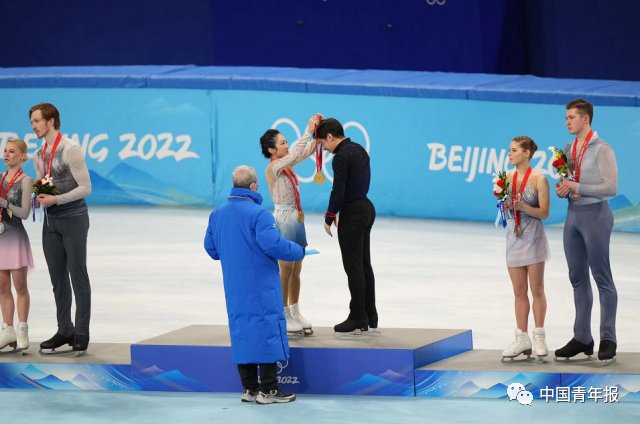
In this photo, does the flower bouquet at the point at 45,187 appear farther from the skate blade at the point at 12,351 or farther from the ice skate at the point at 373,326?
the ice skate at the point at 373,326

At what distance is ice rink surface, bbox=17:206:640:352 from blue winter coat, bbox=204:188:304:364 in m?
1.49

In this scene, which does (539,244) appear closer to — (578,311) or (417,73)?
(578,311)

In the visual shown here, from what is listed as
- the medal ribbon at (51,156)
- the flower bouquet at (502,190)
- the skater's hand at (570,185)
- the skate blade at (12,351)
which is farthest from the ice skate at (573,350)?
the skate blade at (12,351)

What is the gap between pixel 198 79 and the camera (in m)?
20.0

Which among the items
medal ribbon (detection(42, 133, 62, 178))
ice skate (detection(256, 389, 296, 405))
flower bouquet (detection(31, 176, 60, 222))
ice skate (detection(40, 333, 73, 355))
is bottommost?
ice skate (detection(256, 389, 296, 405))

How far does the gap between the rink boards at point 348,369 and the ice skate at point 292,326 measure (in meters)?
0.13

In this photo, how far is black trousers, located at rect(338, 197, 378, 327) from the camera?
10250mm

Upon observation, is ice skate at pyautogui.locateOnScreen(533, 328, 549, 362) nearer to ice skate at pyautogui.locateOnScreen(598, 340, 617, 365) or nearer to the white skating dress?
ice skate at pyautogui.locateOnScreen(598, 340, 617, 365)

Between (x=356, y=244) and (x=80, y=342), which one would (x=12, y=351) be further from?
(x=356, y=244)

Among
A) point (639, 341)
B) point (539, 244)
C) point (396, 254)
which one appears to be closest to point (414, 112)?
point (396, 254)

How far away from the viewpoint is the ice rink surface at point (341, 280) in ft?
41.7

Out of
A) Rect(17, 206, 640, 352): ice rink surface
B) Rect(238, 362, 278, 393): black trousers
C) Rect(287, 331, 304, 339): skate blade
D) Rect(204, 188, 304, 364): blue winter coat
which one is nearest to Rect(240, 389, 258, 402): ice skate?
Rect(238, 362, 278, 393): black trousers

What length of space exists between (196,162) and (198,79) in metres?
1.27

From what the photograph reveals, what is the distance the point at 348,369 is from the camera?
984 cm
